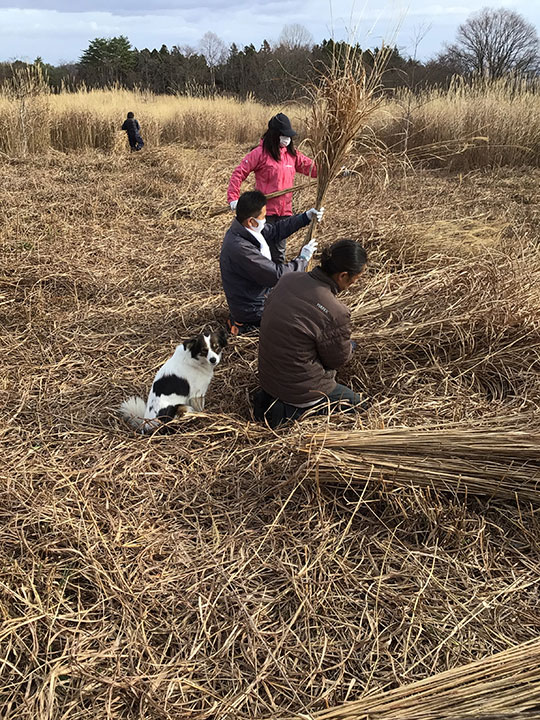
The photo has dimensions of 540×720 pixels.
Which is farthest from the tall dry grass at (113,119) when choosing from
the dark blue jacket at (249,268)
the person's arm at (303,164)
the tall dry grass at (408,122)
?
the dark blue jacket at (249,268)

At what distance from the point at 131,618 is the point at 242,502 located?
0.69m

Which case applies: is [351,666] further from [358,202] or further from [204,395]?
[358,202]

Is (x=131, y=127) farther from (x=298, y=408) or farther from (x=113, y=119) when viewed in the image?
(x=298, y=408)

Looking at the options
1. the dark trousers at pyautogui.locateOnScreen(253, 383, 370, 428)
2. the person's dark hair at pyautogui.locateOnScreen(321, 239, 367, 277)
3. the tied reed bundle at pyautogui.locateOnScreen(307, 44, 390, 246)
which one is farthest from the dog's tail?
the tied reed bundle at pyautogui.locateOnScreen(307, 44, 390, 246)

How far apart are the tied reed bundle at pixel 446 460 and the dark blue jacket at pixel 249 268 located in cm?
157

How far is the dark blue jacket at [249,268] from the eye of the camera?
3.40 metres

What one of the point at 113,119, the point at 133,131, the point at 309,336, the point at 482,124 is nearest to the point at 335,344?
the point at 309,336

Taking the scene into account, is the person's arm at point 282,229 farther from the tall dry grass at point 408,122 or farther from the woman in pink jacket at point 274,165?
the tall dry grass at point 408,122

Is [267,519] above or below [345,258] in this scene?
below

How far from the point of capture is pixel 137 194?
25.0ft

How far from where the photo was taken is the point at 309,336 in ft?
8.30

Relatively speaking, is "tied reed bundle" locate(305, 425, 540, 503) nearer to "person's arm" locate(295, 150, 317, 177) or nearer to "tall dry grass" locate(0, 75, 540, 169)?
"person's arm" locate(295, 150, 317, 177)

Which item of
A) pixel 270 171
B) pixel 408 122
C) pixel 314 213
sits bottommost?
pixel 314 213

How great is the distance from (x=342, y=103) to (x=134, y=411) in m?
2.30
